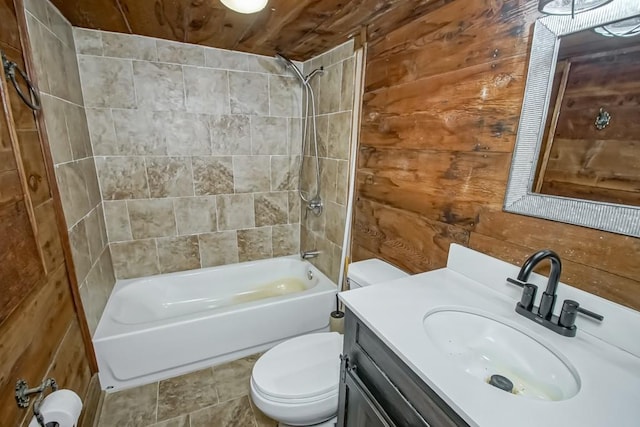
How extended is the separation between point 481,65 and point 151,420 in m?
2.29

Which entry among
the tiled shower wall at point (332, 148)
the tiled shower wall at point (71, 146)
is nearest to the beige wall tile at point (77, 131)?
the tiled shower wall at point (71, 146)

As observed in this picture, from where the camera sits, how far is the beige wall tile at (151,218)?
214cm

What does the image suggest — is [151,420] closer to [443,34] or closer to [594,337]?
[594,337]

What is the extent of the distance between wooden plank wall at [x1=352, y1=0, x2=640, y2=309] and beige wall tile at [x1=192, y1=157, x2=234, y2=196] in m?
1.23

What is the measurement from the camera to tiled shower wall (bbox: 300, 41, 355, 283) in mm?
1864

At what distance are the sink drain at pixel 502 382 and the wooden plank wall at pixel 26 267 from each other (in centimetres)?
137

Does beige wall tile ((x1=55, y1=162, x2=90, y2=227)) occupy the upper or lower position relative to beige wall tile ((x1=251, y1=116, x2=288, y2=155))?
lower

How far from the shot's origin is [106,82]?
1896 mm

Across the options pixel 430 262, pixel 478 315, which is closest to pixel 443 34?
pixel 430 262

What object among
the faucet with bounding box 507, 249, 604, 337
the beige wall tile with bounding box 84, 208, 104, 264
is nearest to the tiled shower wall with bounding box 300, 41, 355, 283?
the faucet with bounding box 507, 249, 604, 337

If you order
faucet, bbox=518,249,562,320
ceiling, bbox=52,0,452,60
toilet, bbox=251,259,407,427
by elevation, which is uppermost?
ceiling, bbox=52,0,452,60

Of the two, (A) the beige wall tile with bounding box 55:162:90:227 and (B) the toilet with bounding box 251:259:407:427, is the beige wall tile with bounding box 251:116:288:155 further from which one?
(B) the toilet with bounding box 251:259:407:427

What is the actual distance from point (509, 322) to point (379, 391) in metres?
0.48

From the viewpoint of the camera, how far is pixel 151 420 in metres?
1.51
